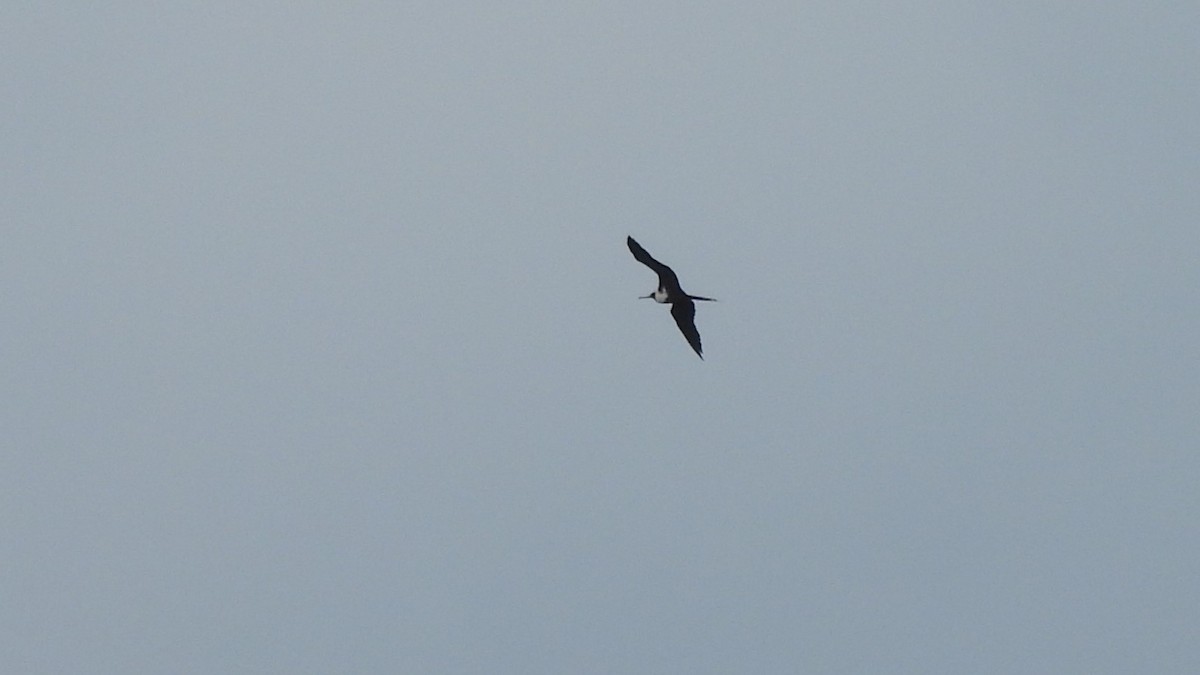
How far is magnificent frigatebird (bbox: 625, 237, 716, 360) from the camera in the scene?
6072 cm

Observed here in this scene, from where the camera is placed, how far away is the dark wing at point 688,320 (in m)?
63.2

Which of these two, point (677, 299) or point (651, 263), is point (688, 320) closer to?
point (677, 299)

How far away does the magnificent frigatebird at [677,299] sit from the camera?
2391 inches

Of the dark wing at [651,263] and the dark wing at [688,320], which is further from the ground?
the dark wing at [651,263]

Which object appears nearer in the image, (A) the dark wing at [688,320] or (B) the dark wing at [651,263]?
(B) the dark wing at [651,263]

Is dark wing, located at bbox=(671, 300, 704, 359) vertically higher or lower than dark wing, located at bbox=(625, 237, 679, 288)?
lower

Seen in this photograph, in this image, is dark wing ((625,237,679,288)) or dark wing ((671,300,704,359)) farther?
dark wing ((671,300,704,359))

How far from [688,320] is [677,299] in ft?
3.49

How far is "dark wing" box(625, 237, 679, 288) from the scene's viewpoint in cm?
5962

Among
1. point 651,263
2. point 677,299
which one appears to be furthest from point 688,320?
point 651,263

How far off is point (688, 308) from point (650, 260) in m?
3.94

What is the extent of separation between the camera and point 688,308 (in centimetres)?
6319

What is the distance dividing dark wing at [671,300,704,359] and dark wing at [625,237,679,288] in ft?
5.39

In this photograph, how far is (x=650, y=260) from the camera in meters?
60.0
